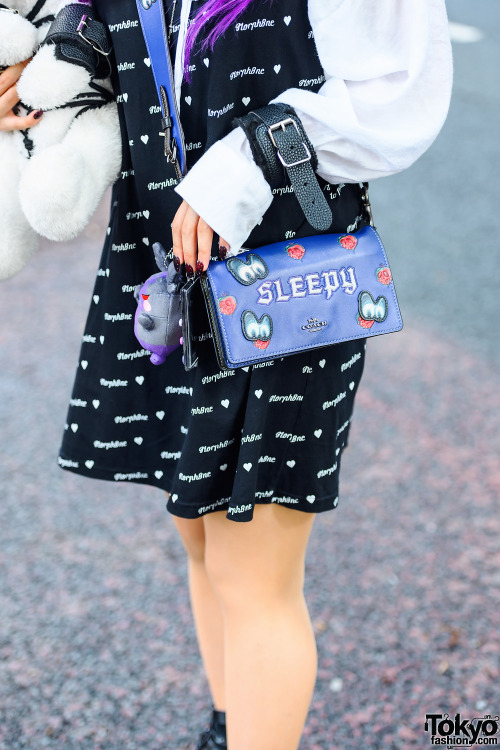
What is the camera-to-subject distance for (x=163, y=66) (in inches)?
49.0

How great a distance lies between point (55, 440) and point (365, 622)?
1.43m

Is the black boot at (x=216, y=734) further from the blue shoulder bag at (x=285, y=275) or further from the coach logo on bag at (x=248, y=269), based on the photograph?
the coach logo on bag at (x=248, y=269)

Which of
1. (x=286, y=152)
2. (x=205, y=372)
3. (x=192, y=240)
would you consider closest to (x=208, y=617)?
(x=205, y=372)

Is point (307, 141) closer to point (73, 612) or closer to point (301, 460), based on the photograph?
point (301, 460)

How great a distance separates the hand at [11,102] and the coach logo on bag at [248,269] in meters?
0.45

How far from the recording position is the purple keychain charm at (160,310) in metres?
1.29

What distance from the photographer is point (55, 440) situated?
10.1 ft

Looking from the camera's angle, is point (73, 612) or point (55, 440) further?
point (55, 440)

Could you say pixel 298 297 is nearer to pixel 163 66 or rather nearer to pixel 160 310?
pixel 160 310

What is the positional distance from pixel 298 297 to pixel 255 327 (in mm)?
94

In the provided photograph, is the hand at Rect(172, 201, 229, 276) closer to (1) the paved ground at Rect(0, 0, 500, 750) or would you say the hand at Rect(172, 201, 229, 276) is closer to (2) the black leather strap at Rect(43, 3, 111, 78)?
(2) the black leather strap at Rect(43, 3, 111, 78)

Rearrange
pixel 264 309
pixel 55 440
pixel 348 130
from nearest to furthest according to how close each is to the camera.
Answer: pixel 348 130, pixel 264 309, pixel 55 440

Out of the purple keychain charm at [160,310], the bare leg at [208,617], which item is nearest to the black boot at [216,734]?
the bare leg at [208,617]

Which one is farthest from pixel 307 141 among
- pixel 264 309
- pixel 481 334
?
pixel 481 334
